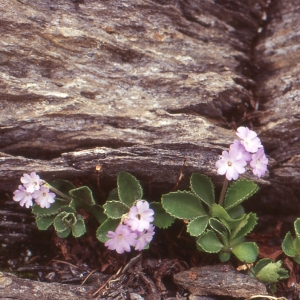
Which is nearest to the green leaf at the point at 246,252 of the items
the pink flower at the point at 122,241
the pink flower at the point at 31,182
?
the pink flower at the point at 122,241

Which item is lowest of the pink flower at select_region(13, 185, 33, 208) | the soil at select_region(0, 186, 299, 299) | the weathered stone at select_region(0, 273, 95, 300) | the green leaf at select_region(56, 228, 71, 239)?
the weathered stone at select_region(0, 273, 95, 300)

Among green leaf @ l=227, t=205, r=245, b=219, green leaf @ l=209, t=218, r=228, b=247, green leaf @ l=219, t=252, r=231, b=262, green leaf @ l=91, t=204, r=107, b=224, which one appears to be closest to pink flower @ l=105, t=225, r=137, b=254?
green leaf @ l=91, t=204, r=107, b=224

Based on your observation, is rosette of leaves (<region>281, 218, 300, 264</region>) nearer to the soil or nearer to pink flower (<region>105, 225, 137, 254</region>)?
the soil

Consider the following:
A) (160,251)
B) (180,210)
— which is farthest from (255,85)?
(160,251)

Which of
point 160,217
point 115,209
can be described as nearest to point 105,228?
point 115,209

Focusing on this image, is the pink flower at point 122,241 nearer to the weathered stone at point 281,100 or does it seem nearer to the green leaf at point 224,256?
the green leaf at point 224,256

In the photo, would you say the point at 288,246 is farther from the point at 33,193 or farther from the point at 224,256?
the point at 33,193

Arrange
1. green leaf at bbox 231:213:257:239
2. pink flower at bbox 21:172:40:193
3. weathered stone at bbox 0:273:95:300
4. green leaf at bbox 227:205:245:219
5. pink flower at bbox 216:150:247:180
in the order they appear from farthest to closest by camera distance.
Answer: green leaf at bbox 227:205:245:219
green leaf at bbox 231:213:257:239
pink flower at bbox 21:172:40:193
pink flower at bbox 216:150:247:180
weathered stone at bbox 0:273:95:300
